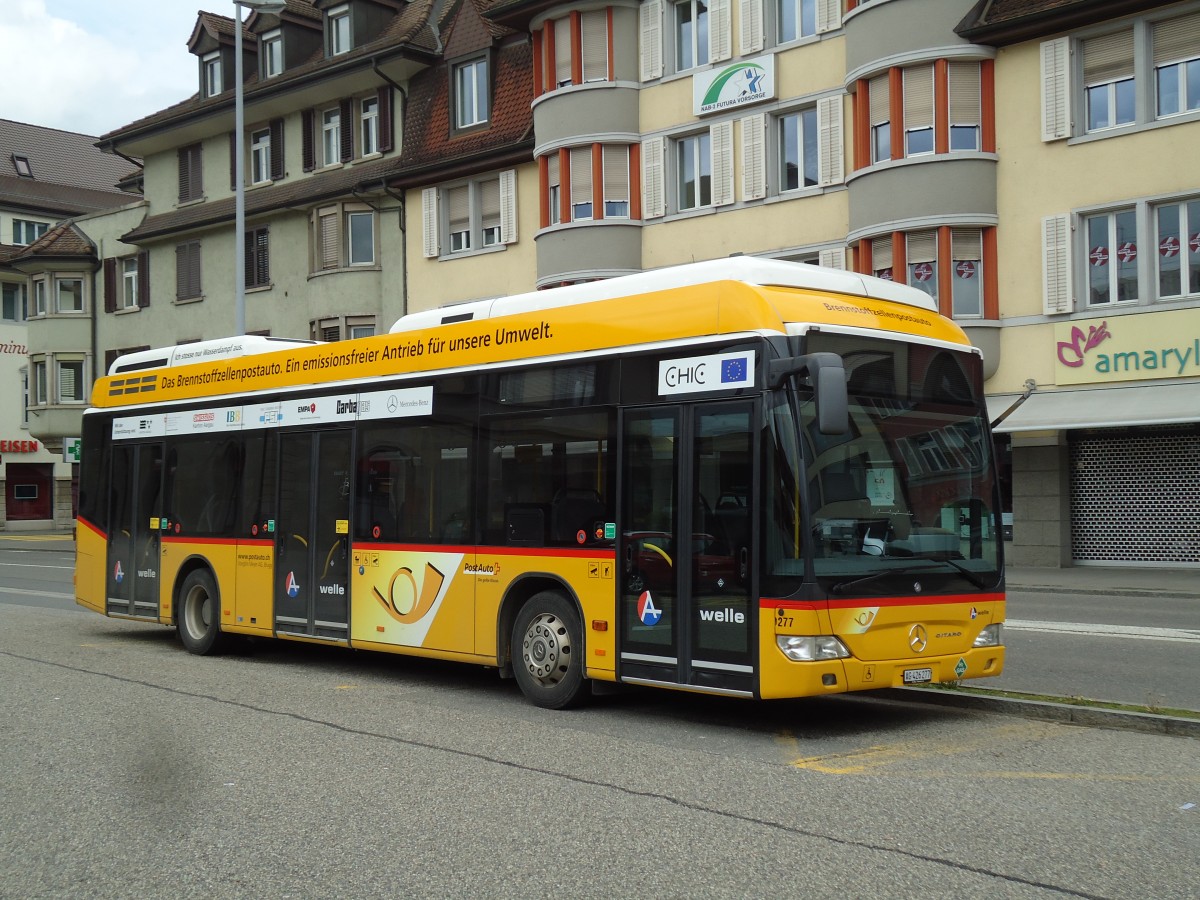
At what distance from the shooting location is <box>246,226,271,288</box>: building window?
4134cm

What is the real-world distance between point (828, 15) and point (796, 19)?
846 mm

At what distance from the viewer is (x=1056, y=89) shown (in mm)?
25219

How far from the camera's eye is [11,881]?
5.80 meters

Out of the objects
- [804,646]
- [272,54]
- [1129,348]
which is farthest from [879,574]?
[272,54]

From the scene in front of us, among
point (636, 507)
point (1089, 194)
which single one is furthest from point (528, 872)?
point (1089, 194)

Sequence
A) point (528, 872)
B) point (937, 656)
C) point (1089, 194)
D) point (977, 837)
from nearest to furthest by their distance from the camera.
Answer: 1. point (528, 872)
2. point (977, 837)
3. point (937, 656)
4. point (1089, 194)

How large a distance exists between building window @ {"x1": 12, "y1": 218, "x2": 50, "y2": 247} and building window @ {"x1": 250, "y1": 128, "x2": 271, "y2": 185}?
1048 inches

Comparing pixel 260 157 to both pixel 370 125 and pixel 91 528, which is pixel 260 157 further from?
pixel 91 528

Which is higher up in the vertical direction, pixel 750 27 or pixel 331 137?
pixel 331 137

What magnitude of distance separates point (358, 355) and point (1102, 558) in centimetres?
1772

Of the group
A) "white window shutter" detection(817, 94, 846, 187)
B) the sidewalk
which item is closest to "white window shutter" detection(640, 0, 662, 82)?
"white window shutter" detection(817, 94, 846, 187)

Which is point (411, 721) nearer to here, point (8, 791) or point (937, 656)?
point (8, 791)

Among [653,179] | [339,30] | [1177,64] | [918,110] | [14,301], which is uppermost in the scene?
[339,30]

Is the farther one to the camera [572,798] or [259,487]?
[259,487]
